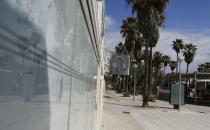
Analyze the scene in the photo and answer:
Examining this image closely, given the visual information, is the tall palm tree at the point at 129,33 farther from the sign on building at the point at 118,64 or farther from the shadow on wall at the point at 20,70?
the shadow on wall at the point at 20,70

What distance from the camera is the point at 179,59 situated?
37469 mm

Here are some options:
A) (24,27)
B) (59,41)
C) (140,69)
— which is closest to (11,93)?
(24,27)

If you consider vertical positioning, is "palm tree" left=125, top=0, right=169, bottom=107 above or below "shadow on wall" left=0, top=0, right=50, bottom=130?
above

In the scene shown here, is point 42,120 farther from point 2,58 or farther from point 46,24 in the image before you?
point 2,58

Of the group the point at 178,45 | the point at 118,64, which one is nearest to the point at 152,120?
the point at 118,64

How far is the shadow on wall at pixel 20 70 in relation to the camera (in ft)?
3.94

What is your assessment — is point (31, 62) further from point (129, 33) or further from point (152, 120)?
point (129, 33)

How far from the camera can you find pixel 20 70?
130 centimetres

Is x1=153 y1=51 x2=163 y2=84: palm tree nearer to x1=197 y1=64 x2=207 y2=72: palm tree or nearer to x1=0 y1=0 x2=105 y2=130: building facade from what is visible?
x1=197 y1=64 x2=207 y2=72: palm tree

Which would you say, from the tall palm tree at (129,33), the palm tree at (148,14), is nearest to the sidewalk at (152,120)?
the palm tree at (148,14)

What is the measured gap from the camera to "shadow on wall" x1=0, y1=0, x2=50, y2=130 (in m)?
1.20

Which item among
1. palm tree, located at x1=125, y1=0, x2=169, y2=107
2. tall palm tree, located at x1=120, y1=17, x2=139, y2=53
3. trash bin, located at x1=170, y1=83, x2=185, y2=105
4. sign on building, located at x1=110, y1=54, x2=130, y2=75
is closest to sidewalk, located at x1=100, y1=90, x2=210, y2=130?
sign on building, located at x1=110, y1=54, x2=130, y2=75

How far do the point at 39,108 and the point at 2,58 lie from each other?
460mm

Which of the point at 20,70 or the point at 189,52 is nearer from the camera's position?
the point at 20,70
